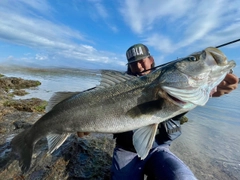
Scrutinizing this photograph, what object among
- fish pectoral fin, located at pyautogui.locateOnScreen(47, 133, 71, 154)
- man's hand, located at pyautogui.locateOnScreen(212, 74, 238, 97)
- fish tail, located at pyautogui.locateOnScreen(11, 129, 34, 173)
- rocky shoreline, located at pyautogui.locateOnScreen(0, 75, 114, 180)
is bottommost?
rocky shoreline, located at pyautogui.locateOnScreen(0, 75, 114, 180)

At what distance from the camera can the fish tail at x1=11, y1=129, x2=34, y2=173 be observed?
3258 millimetres

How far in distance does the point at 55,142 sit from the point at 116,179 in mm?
1518

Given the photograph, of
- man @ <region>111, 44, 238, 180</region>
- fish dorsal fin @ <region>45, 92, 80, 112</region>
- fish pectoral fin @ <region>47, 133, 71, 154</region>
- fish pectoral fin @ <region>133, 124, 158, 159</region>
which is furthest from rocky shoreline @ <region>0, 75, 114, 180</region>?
fish pectoral fin @ <region>133, 124, 158, 159</region>

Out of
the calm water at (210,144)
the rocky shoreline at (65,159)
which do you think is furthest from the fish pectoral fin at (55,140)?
the calm water at (210,144)

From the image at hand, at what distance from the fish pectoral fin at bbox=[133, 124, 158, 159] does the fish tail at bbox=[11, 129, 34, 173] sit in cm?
178

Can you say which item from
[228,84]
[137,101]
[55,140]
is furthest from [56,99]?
[228,84]

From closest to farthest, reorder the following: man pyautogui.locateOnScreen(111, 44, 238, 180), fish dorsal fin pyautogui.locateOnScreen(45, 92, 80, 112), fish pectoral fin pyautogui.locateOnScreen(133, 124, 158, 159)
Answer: fish pectoral fin pyautogui.locateOnScreen(133, 124, 158, 159) → fish dorsal fin pyautogui.locateOnScreen(45, 92, 80, 112) → man pyautogui.locateOnScreen(111, 44, 238, 180)

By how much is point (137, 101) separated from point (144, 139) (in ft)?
1.78

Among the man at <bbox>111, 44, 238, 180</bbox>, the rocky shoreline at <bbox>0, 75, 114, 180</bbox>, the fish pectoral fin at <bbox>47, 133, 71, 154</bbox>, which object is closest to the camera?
the fish pectoral fin at <bbox>47, 133, 71, 154</bbox>

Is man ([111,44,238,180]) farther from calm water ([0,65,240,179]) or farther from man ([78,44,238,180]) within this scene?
calm water ([0,65,240,179])

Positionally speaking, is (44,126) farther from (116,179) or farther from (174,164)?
(174,164)

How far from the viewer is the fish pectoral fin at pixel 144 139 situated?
2692mm

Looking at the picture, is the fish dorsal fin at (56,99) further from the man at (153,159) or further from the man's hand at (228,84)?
the man's hand at (228,84)

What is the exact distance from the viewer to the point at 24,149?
3332mm
